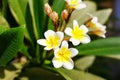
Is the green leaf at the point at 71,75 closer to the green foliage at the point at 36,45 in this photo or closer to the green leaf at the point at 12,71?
the green foliage at the point at 36,45

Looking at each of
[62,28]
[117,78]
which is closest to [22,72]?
[62,28]

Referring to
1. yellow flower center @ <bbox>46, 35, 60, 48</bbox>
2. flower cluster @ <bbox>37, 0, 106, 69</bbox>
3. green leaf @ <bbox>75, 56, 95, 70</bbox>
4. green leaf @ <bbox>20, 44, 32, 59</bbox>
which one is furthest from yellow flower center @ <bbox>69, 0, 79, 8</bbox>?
green leaf @ <bbox>75, 56, 95, 70</bbox>

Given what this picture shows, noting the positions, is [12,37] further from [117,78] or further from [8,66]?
[117,78]

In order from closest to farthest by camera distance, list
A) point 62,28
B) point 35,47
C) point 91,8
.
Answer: point 62,28 < point 35,47 < point 91,8

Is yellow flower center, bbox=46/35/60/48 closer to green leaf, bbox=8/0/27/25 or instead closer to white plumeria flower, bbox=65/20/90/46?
white plumeria flower, bbox=65/20/90/46

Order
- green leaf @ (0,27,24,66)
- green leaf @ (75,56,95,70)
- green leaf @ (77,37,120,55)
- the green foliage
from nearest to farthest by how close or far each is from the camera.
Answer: green leaf @ (0,27,24,66) < the green foliage < green leaf @ (77,37,120,55) < green leaf @ (75,56,95,70)

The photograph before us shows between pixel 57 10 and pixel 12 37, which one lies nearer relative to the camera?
pixel 12 37

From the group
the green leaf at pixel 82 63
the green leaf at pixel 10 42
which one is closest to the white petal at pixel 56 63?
the green leaf at pixel 10 42
